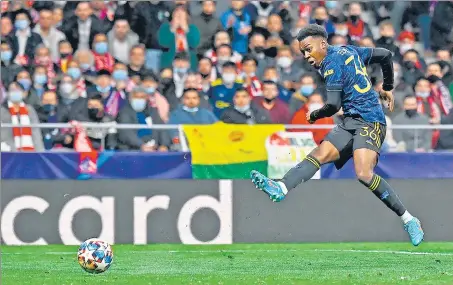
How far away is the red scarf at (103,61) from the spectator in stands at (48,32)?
715 millimetres

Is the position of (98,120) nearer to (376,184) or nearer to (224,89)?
(224,89)

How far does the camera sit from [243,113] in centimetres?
1641

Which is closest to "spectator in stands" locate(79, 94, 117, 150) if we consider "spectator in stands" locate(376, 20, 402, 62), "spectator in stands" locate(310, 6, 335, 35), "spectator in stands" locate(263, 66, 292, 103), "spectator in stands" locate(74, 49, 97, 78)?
"spectator in stands" locate(74, 49, 97, 78)

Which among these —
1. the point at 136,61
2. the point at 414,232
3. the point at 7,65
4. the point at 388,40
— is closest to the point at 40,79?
the point at 7,65

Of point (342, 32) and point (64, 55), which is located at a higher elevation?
point (342, 32)

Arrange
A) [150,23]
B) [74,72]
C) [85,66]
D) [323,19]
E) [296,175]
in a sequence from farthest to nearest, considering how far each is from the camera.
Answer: [323,19], [150,23], [85,66], [74,72], [296,175]

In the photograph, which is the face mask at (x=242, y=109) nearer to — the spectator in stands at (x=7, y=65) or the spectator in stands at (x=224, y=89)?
the spectator in stands at (x=224, y=89)

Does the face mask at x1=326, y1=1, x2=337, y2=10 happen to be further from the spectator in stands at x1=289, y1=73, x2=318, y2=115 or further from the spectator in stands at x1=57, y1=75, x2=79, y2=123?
the spectator in stands at x1=57, y1=75, x2=79, y2=123

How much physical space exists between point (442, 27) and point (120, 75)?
5.91 metres

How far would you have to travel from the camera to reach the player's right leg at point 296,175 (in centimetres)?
1088

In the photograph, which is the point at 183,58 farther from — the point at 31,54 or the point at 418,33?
the point at 418,33

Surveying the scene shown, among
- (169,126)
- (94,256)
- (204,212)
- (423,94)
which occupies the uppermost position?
(423,94)

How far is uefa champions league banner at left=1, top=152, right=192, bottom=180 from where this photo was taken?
15.2 meters

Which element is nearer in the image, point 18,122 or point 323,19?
point 18,122
